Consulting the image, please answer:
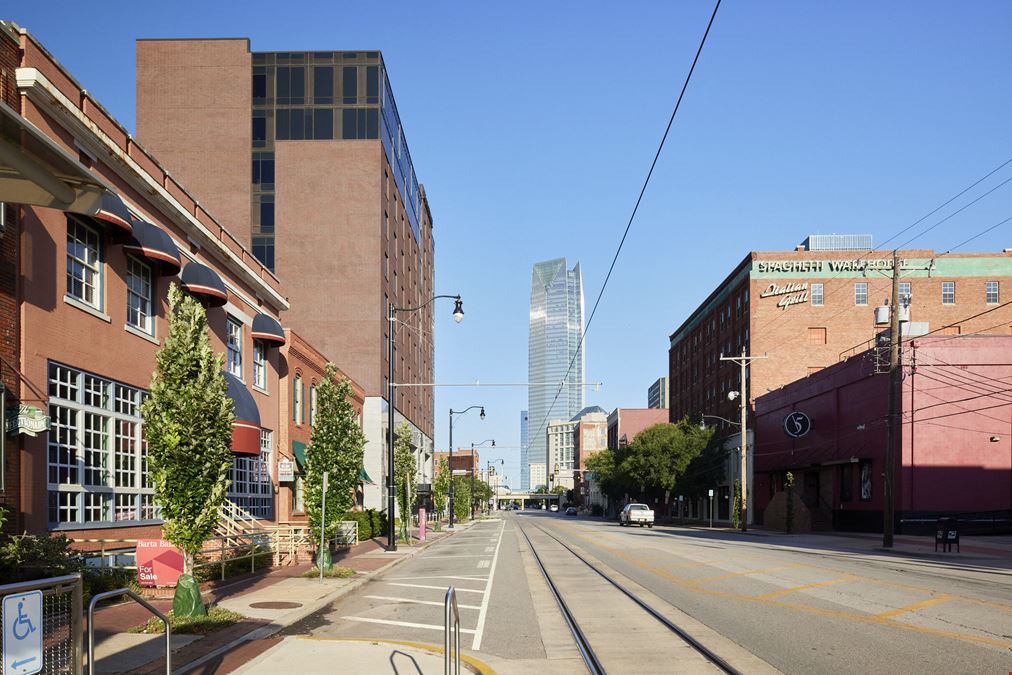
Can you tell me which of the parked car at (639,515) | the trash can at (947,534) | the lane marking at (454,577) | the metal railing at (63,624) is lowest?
the parked car at (639,515)

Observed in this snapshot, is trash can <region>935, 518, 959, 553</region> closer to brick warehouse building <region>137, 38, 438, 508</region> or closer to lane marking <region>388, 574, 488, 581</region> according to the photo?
lane marking <region>388, 574, 488, 581</region>

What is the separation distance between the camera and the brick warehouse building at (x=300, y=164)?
59.6 meters

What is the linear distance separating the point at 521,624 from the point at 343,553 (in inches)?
811

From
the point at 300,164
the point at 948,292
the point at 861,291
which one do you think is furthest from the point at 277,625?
the point at 948,292

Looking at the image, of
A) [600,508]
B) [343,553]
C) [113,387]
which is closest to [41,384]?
[113,387]

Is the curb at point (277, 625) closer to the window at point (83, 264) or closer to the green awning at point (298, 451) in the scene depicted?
the window at point (83, 264)

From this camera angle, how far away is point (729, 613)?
1457 centimetres

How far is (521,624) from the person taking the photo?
→ 561 inches

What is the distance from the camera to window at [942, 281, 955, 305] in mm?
72812

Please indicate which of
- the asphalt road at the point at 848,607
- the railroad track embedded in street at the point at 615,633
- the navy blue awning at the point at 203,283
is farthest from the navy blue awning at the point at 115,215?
the asphalt road at the point at 848,607

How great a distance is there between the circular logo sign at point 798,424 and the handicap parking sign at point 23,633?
57240 millimetres

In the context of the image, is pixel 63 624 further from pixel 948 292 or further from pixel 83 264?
pixel 948 292

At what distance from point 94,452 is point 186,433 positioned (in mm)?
6937

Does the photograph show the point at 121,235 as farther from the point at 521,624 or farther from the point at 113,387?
the point at 521,624
